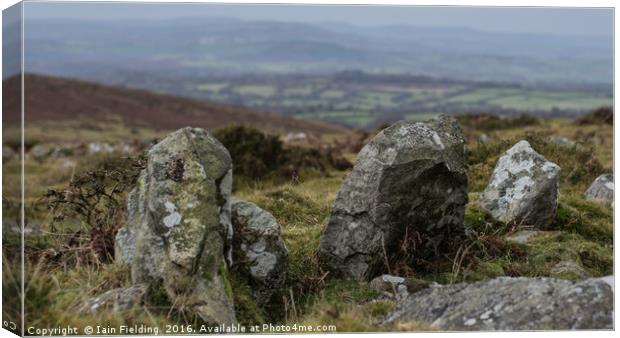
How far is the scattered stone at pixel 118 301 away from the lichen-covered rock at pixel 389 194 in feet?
9.34

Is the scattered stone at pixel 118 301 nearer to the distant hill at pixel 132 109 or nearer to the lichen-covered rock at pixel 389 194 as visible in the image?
the lichen-covered rock at pixel 389 194

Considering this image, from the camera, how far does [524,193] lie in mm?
14430

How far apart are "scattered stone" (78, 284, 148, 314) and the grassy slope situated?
0.31 feet

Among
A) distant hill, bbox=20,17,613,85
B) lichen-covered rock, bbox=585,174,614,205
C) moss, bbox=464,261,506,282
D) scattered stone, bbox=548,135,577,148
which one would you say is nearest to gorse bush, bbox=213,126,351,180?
distant hill, bbox=20,17,613,85

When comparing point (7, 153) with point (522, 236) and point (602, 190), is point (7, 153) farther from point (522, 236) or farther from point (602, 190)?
point (602, 190)

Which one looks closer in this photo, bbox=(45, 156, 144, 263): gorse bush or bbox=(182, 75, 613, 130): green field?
bbox=(45, 156, 144, 263): gorse bush

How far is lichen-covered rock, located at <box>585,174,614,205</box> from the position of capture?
16.9 m

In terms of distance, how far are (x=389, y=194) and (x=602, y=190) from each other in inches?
268

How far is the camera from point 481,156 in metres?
21.4

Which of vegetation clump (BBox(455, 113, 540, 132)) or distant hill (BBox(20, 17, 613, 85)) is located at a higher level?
distant hill (BBox(20, 17, 613, 85))

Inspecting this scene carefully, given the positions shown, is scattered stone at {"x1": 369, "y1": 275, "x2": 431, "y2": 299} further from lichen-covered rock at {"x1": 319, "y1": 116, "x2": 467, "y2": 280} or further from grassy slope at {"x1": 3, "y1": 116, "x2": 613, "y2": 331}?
lichen-covered rock at {"x1": 319, "y1": 116, "x2": 467, "y2": 280}

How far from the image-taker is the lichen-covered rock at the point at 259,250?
1120cm

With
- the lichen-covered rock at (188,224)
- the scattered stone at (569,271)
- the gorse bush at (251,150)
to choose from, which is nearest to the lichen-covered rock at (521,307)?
the lichen-covered rock at (188,224)

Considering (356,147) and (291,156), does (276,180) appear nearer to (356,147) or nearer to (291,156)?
(291,156)
